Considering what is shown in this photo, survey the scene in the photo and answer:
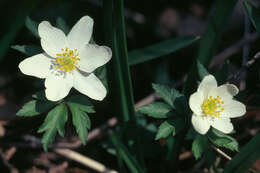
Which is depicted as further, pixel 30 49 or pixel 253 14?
pixel 253 14

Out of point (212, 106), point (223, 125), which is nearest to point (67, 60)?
point (212, 106)

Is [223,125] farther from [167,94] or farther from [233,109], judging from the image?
[167,94]

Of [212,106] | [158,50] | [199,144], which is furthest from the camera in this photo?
[158,50]

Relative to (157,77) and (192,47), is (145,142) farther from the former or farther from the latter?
(192,47)

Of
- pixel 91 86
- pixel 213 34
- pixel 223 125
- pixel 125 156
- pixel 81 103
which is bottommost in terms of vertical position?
pixel 125 156

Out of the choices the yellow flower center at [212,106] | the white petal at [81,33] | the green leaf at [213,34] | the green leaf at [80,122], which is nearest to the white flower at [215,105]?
the yellow flower center at [212,106]

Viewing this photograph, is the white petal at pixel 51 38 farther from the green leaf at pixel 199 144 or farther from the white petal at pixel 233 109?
the white petal at pixel 233 109

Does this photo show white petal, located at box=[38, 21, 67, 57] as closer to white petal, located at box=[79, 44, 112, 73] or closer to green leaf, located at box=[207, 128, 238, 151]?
white petal, located at box=[79, 44, 112, 73]
